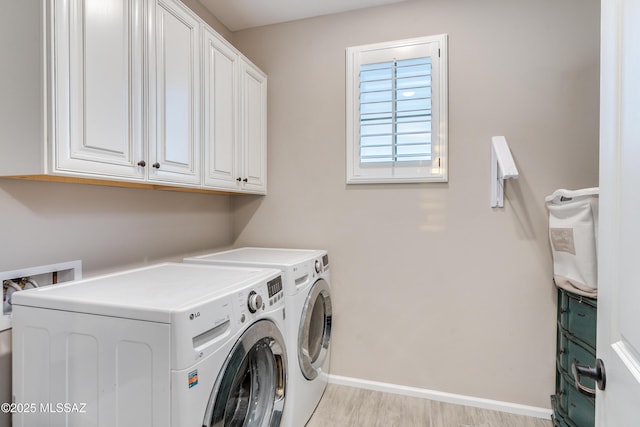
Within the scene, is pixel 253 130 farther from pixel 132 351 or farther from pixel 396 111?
pixel 132 351

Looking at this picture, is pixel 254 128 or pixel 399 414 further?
pixel 254 128

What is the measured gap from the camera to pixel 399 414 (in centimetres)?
196

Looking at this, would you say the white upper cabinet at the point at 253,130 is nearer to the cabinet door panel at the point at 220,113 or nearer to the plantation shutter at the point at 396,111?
the cabinet door panel at the point at 220,113

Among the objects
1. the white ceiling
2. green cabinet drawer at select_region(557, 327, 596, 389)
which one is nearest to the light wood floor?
green cabinet drawer at select_region(557, 327, 596, 389)

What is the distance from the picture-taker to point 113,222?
1.59 metres

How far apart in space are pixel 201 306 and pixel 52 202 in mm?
883

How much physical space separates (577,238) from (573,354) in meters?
0.61

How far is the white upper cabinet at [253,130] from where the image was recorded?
213cm

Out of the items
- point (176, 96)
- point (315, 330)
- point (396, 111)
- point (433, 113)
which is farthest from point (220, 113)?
point (315, 330)

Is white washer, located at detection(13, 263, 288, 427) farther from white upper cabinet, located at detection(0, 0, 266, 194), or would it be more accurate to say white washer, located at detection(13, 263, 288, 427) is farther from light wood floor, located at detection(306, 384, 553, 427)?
light wood floor, located at detection(306, 384, 553, 427)

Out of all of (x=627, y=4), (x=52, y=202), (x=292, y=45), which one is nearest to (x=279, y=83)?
(x=292, y=45)

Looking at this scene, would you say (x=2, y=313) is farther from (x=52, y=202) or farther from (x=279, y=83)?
(x=279, y=83)

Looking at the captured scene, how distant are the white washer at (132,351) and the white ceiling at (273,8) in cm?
194

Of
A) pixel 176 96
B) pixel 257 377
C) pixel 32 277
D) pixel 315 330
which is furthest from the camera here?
pixel 315 330
